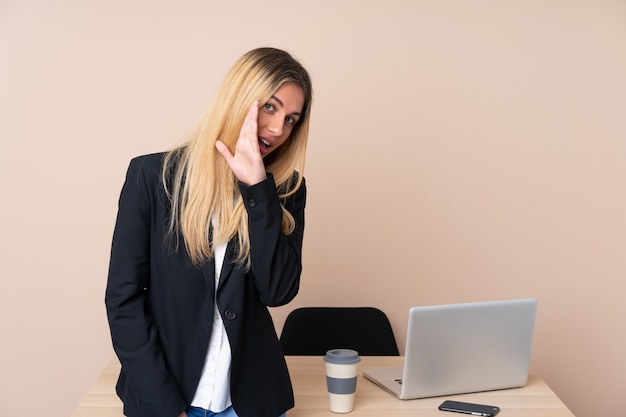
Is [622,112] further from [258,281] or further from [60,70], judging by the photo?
[60,70]

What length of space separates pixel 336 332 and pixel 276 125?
159 cm

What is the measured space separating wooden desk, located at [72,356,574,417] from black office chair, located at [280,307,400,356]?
76 centimetres

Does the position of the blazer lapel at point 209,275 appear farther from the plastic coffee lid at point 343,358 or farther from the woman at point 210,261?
the plastic coffee lid at point 343,358

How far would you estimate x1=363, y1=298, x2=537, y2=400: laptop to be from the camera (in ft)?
6.90

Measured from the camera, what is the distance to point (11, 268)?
3355 mm

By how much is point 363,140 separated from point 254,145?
1690 millimetres

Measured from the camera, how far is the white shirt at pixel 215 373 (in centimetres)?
180

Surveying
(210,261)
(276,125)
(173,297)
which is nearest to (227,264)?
(210,261)

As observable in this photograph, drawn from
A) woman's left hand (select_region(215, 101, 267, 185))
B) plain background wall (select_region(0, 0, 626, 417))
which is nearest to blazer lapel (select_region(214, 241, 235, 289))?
woman's left hand (select_region(215, 101, 267, 185))

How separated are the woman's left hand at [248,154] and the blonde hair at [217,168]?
0.03 m

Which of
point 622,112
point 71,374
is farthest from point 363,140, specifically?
point 71,374

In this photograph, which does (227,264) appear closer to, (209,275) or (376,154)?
(209,275)

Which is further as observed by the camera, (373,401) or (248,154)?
(373,401)

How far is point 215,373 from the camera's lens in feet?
5.93
